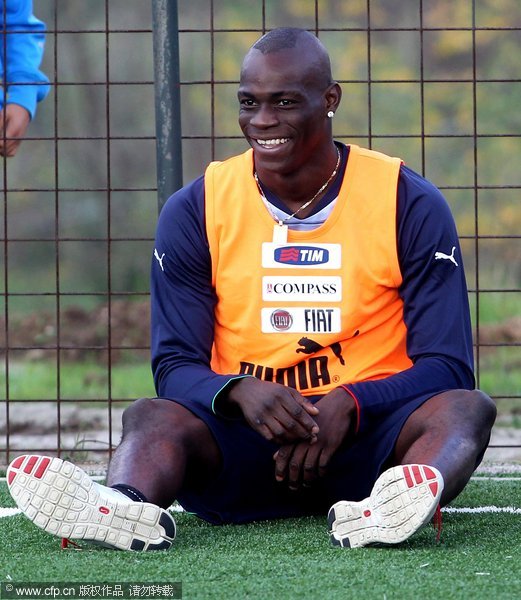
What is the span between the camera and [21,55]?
5.43 meters

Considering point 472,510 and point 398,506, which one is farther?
point 472,510

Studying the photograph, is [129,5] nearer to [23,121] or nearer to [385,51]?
[385,51]

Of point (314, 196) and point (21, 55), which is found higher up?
point (21, 55)

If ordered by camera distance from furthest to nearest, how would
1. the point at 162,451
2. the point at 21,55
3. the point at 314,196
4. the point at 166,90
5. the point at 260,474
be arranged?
the point at 21,55 → the point at 166,90 → the point at 314,196 → the point at 260,474 → the point at 162,451

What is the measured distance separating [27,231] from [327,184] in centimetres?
1242

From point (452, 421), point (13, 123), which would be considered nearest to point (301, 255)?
point (452, 421)

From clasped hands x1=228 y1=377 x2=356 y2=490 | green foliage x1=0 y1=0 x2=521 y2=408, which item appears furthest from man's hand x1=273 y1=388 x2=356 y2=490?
green foliage x1=0 y1=0 x2=521 y2=408

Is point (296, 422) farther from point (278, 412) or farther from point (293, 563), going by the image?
point (293, 563)

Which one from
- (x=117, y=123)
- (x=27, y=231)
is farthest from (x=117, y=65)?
(x=27, y=231)

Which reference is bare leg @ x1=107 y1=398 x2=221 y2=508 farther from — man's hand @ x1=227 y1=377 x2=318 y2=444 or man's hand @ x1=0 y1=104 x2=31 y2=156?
man's hand @ x1=0 y1=104 x2=31 y2=156

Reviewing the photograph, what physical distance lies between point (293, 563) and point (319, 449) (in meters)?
0.47

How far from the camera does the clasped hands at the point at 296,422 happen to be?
348 centimetres

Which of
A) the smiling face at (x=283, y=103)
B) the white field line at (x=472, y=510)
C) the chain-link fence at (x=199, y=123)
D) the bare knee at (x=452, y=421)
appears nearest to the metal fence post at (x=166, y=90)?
the smiling face at (x=283, y=103)

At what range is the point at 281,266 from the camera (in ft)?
12.6
